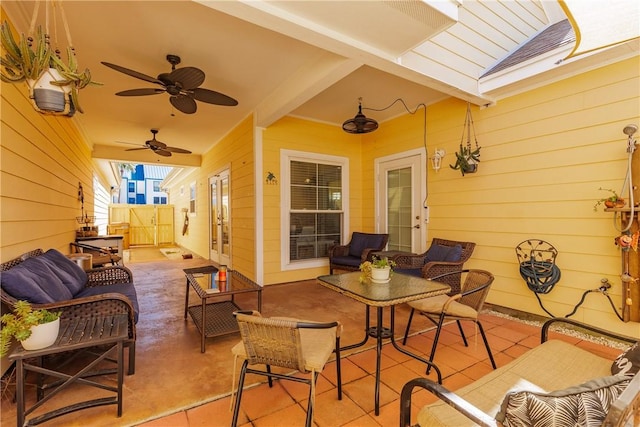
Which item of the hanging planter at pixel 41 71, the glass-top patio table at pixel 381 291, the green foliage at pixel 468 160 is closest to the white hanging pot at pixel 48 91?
the hanging planter at pixel 41 71

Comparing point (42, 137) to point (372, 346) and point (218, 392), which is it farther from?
point (372, 346)

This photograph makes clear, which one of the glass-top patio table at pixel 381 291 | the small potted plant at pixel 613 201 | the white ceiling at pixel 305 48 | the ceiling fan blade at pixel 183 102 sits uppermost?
the white ceiling at pixel 305 48

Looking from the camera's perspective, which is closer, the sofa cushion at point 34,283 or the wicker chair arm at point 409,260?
the sofa cushion at point 34,283

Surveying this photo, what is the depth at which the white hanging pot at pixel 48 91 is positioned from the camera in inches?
64.2

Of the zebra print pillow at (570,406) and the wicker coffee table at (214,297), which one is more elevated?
the zebra print pillow at (570,406)

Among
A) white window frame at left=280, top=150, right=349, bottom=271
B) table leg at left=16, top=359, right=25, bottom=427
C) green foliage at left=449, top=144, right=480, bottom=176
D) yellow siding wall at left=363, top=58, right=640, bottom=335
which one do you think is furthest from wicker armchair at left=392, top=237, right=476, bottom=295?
table leg at left=16, top=359, right=25, bottom=427

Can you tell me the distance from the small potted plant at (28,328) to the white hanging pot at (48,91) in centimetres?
111

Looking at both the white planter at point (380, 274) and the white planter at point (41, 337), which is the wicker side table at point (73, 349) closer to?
the white planter at point (41, 337)

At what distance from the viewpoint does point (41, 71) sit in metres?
1.62

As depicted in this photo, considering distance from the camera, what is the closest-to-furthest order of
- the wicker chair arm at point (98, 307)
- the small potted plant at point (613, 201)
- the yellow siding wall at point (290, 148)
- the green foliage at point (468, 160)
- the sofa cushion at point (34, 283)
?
the sofa cushion at point (34, 283), the wicker chair arm at point (98, 307), the small potted plant at point (613, 201), the green foliage at point (468, 160), the yellow siding wall at point (290, 148)

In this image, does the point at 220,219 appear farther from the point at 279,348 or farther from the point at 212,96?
the point at 279,348

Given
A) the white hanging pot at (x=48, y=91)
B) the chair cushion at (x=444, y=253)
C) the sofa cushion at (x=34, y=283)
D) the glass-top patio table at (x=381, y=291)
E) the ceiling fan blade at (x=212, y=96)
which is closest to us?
the white hanging pot at (x=48, y=91)

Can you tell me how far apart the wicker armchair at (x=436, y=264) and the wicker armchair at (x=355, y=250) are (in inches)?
27.3

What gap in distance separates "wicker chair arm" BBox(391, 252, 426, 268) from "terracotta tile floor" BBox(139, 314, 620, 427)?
114 centimetres
